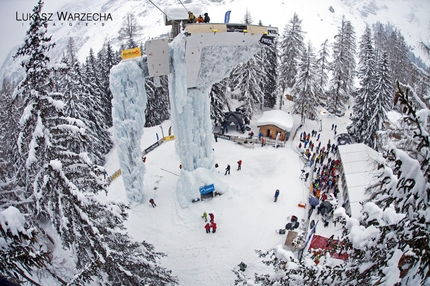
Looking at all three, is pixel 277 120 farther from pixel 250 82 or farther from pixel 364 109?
pixel 364 109

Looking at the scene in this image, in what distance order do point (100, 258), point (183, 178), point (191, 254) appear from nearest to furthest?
point (100, 258) → point (191, 254) → point (183, 178)

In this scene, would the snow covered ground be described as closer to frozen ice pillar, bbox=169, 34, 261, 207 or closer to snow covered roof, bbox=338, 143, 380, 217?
frozen ice pillar, bbox=169, 34, 261, 207

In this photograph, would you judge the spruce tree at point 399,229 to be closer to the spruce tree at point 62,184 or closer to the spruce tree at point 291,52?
the spruce tree at point 62,184

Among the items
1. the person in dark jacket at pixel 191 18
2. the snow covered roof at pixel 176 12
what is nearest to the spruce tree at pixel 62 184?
the snow covered roof at pixel 176 12

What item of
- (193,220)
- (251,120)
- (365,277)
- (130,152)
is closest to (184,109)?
(130,152)

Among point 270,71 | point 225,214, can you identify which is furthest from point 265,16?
point 225,214

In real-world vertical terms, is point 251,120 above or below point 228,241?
above

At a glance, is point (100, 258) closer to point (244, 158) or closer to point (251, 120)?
point (244, 158)
